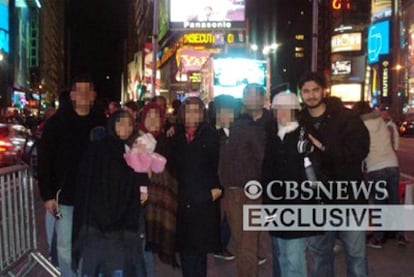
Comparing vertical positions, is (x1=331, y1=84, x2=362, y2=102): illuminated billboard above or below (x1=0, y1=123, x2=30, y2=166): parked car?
above

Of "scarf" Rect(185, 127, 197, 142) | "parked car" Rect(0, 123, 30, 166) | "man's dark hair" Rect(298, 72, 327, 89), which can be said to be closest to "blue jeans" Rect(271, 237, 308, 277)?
"scarf" Rect(185, 127, 197, 142)

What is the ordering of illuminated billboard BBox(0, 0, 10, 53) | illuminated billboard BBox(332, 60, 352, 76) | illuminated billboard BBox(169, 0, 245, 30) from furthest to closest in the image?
1. illuminated billboard BBox(332, 60, 352, 76)
2. illuminated billboard BBox(0, 0, 10, 53)
3. illuminated billboard BBox(169, 0, 245, 30)

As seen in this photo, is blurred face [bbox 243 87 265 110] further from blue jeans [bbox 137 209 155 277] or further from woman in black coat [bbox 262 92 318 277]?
blue jeans [bbox 137 209 155 277]

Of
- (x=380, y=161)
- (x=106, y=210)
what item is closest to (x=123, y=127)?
(x=106, y=210)

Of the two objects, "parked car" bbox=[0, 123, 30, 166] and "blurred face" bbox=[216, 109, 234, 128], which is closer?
"blurred face" bbox=[216, 109, 234, 128]

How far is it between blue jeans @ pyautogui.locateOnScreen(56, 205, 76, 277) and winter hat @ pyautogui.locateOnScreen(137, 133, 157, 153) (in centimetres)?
92

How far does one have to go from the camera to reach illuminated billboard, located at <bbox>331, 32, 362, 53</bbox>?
91125 mm

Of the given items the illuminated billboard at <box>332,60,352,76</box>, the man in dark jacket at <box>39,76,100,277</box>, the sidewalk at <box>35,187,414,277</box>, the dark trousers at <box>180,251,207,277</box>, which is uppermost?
the illuminated billboard at <box>332,60,352,76</box>

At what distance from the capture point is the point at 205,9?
3281cm

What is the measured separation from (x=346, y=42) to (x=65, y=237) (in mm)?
88699

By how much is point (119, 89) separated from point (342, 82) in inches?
3085

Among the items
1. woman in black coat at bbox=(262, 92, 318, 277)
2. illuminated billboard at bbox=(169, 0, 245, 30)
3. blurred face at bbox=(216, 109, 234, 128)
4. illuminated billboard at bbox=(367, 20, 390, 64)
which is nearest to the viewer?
woman in black coat at bbox=(262, 92, 318, 277)

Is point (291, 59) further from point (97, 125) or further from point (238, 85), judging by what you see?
point (97, 125)

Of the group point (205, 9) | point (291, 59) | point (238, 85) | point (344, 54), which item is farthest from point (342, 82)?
point (238, 85)
